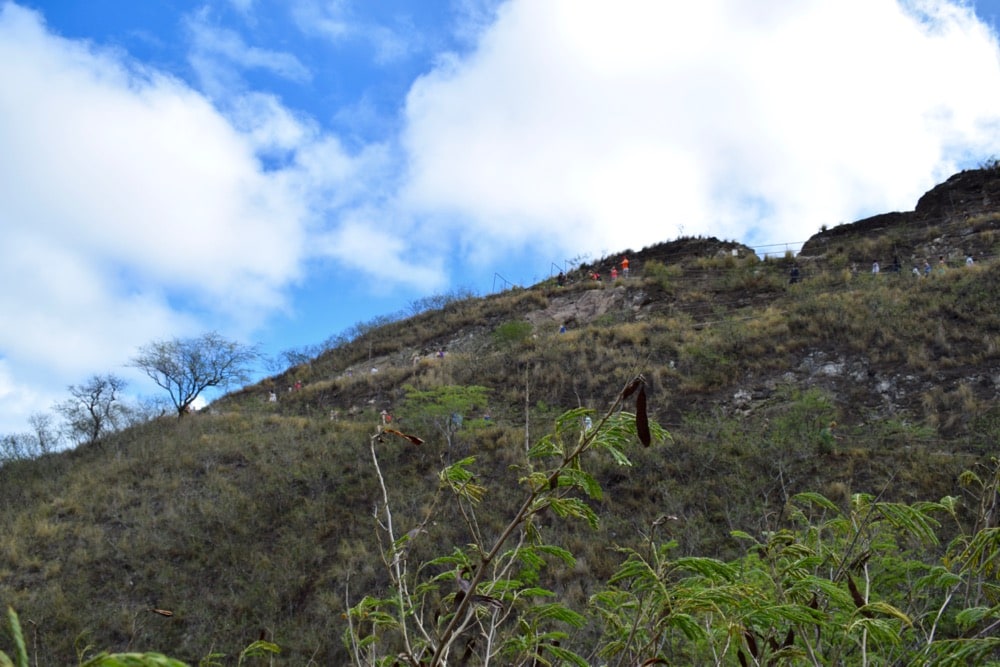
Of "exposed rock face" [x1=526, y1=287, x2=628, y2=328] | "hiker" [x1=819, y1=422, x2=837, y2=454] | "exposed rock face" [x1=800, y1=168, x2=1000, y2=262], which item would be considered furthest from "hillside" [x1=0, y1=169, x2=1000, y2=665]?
"exposed rock face" [x1=526, y1=287, x2=628, y2=328]

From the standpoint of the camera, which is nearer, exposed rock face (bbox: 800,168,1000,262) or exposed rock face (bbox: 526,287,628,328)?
exposed rock face (bbox: 800,168,1000,262)

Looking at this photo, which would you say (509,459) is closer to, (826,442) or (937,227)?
(826,442)

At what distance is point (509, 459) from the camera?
14422mm

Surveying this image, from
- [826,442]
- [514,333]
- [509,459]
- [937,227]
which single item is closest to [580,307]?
[514,333]

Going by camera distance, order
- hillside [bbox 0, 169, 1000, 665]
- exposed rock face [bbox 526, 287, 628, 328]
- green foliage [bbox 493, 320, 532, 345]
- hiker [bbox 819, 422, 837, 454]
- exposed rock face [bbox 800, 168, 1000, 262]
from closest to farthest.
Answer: hillside [bbox 0, 169, 1000, 665], hiker [bbox 819, 422, 837, 454], green foliage [bbox 493, 320, 532, 345], exposed rock face [bbox 800, 168, 1000, 262], exposed rock face [bbox 526, 287, 628, 328]

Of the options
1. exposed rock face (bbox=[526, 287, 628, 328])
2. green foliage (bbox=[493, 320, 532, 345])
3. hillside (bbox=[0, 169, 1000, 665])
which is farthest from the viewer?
exposed rock face (bbox=[526, 287, 628, 328])

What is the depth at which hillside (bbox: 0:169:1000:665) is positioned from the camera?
36.1ft

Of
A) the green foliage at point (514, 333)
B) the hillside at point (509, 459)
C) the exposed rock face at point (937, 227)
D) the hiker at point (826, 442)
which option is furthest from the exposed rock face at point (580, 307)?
the hiker at point (826, 442)

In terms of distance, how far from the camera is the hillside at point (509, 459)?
11016 millimetres

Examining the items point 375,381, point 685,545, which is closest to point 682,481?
point 685,545

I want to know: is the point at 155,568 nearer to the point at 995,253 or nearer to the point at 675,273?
the point at 675,273

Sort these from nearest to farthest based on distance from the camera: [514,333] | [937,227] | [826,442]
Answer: [826,442], [514,333], [937,227]

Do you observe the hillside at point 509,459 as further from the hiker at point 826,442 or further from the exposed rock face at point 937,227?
the exposed rock face at point 937,227

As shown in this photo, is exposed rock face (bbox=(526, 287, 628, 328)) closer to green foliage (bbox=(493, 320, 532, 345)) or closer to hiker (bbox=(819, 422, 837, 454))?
green foliage (bbox=(493, 320, 532, 345))
